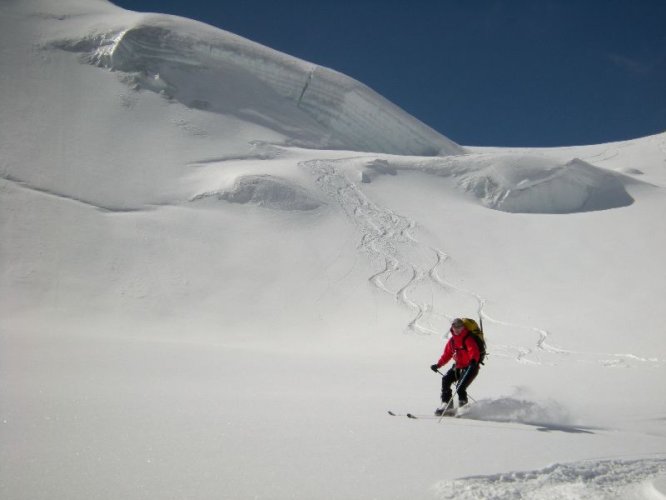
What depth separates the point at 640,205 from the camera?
27.7 meters

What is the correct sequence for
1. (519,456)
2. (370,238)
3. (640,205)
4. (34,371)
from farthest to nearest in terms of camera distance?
(640,205), (370,238), (34,371), (519,456)

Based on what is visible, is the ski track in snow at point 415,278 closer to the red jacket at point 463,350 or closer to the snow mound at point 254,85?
the red jacket at point 463,350

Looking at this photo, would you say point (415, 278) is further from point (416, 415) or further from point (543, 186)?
point (543, 186)

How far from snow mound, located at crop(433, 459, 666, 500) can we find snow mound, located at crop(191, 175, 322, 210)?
19511 mm

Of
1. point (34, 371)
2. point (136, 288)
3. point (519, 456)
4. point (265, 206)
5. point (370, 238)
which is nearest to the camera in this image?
point (519, 456)

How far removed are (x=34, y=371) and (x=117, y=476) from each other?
3737 millimetres

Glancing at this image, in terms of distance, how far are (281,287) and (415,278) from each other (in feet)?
15.3

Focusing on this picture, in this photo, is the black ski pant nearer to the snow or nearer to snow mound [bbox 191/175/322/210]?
the snow

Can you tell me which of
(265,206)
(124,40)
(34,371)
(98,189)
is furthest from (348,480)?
(124,40)

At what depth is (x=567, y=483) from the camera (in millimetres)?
3248

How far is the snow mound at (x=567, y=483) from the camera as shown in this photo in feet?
9.97

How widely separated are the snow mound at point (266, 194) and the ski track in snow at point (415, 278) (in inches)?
66.9

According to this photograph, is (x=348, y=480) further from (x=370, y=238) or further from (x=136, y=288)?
(x=370, y=238)

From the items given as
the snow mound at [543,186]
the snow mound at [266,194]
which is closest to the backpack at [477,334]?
the snow mound at [266,194]
